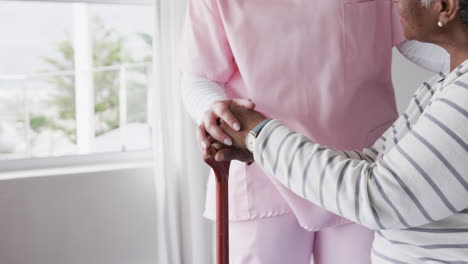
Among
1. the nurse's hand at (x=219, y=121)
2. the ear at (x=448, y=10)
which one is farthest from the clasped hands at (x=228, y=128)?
the ear at (x=448, y=10)

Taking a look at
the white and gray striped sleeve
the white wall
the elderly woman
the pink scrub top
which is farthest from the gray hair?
the white wall

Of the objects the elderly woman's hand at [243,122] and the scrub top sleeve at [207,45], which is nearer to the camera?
the elderly woman's hand at [243,122]

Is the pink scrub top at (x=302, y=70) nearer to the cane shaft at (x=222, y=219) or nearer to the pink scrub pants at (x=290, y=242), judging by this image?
the pink scrub pants at (x=290, y=242)

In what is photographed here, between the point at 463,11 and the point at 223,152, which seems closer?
the point at 463,11

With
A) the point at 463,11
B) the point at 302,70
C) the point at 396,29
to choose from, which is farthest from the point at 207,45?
the point at 463,11

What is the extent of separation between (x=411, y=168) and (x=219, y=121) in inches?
15.9

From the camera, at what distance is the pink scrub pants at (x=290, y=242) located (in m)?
1.22

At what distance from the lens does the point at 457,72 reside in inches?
34.0

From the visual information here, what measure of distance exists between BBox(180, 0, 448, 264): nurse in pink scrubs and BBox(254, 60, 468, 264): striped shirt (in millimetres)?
271

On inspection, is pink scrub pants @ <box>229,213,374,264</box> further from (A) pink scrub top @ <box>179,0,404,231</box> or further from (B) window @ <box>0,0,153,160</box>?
(B) window @ <box>0,0,153,160</box>

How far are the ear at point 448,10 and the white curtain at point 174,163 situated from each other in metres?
1.58

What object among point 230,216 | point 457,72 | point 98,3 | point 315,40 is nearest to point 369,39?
point 315,40

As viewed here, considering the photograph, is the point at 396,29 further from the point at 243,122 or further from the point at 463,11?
the point at 243,122

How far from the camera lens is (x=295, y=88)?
120 centimetres
